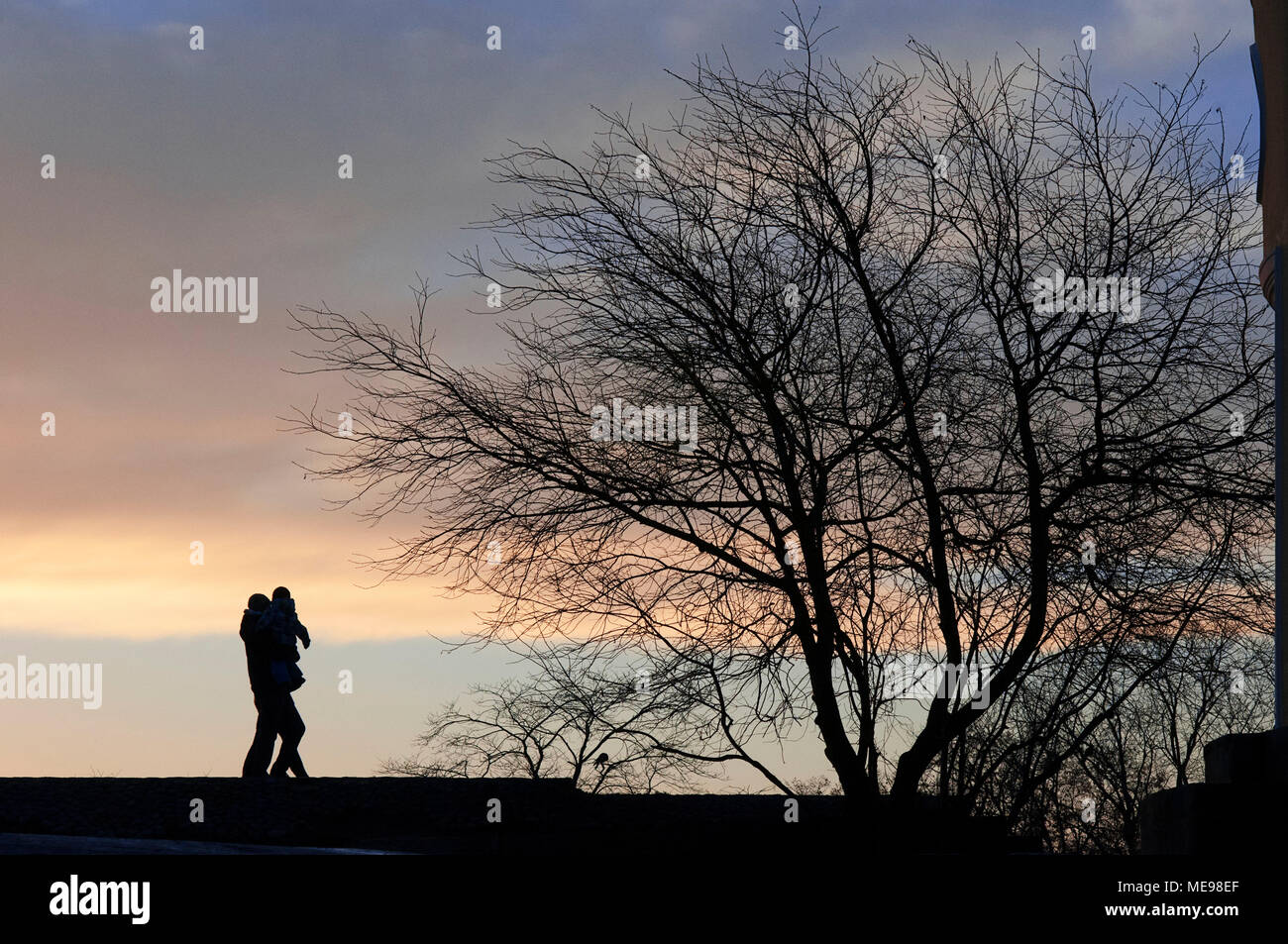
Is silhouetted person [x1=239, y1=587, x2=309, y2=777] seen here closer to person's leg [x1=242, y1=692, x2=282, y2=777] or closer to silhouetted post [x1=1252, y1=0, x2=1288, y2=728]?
person's leg [x1=242, y1=692, x2=282, y2=777]

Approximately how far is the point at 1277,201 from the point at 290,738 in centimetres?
1069

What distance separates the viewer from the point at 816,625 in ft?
39.0

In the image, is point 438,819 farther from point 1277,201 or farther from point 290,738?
point 1277,201

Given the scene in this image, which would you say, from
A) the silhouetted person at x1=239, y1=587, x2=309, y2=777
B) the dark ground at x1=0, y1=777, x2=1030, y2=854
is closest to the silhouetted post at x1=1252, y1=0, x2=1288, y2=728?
the dark ground at x1=0, y1=777, x2=1030, y2=854

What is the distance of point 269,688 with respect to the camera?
14.9 m

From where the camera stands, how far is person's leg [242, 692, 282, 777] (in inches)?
591

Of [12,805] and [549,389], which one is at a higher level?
[549,389]

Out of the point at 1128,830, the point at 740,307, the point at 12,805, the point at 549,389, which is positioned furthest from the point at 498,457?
the point at 1128,830

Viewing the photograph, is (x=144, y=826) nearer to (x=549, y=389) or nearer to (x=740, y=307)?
(x=549, y=389)

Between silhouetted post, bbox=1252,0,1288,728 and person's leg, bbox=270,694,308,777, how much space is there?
999 centimetres

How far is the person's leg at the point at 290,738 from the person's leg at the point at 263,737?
85mm

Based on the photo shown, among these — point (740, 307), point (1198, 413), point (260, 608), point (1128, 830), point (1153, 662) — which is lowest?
point (1128, 830)
